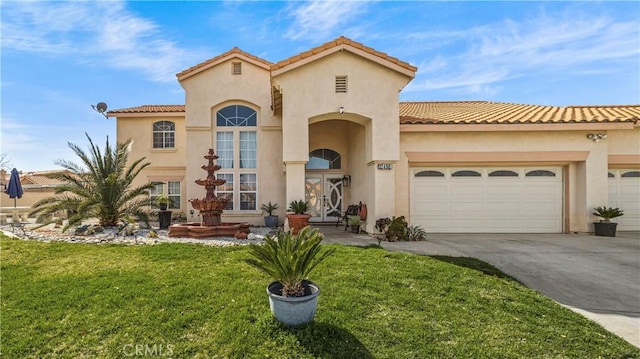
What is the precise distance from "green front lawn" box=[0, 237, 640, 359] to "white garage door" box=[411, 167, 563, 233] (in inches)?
219

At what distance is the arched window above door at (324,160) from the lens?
16219 mm

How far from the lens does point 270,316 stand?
4422 mm

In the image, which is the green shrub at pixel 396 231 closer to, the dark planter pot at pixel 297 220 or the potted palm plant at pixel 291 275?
the dark planter pot at pixel 297 220

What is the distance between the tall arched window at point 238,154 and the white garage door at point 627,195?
617 inches

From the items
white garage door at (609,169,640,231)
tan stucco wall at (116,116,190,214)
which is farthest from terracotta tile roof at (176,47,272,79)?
white garage door at (609,169,640,231)

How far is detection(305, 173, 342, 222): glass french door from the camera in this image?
639 inches

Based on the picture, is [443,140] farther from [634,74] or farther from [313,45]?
[634,74]

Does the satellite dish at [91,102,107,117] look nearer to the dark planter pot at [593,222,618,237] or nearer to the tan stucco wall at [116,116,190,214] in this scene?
the tan stucco wall at [116,116,190,214]

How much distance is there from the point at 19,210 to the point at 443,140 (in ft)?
68.1

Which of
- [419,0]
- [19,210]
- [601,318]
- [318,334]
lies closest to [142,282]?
[318,334]

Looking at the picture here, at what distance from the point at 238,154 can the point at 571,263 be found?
42.3ft

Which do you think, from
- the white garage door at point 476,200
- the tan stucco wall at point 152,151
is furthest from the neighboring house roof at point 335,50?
the tan stucco wall at point 152,151

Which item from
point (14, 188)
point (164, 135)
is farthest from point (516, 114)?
point (14, 188)

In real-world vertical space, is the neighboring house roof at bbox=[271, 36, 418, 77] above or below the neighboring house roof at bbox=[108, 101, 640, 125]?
above
